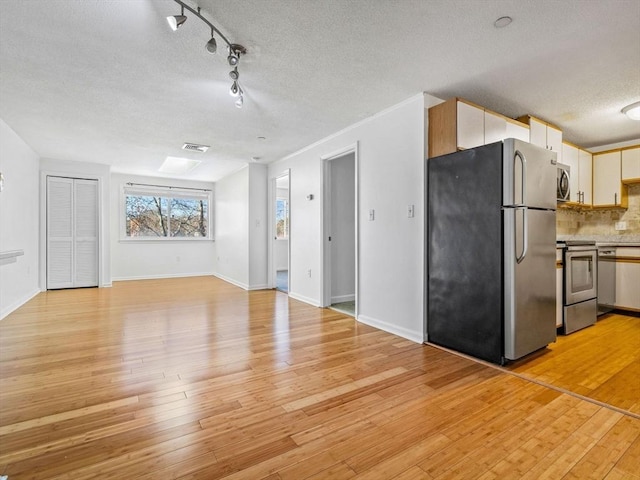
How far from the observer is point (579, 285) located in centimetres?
340

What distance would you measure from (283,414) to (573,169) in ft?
15.4

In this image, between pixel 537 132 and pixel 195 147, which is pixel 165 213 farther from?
pixel 537 132

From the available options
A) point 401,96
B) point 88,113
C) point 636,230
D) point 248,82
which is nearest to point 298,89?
point 248,82

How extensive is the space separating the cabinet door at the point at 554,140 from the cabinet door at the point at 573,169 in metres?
0.25

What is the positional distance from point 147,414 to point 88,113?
3.29 metres

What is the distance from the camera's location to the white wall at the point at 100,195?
5.73m

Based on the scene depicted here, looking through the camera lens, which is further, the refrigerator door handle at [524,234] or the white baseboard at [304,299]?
the white baseboard at [304,299]

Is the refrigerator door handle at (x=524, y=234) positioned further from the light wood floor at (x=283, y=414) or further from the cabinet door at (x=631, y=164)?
the cabinet door at (x=631, y=164)

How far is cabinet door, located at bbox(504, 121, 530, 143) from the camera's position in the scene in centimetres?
332

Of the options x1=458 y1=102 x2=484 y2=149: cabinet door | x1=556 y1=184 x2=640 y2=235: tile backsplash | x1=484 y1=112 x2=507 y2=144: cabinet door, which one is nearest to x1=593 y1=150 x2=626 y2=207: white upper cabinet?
x1=556 y1=184 x2=640 y2=235: tile backsplash

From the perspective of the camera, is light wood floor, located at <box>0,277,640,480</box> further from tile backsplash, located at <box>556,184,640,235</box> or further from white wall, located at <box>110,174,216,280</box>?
white wall, located at <box>110,174,216,280</box>

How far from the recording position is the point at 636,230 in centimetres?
450

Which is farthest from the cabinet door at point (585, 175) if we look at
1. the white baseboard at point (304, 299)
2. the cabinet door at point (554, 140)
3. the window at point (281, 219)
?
the window at point (281, 219)

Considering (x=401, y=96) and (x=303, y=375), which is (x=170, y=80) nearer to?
(x=401, y=96)
